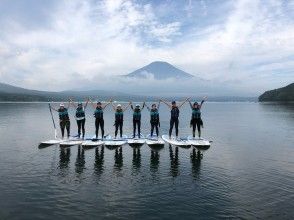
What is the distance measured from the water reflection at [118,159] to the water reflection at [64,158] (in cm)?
322

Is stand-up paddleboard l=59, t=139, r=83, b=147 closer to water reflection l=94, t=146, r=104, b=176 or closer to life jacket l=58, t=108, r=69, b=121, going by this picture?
life jacket l=58, t=108, r=69, b=121

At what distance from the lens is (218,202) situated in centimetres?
1509

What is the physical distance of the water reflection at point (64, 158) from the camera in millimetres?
21956

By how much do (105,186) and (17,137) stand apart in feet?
72.1

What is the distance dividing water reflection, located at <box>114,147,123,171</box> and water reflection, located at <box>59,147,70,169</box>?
3.22 meters

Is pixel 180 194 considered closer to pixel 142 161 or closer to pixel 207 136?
pixel 142 161

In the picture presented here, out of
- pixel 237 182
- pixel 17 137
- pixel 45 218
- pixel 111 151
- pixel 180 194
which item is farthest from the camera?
pixel 17 137

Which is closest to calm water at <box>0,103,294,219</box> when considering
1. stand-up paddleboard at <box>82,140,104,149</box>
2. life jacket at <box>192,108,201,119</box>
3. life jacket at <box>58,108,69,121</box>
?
stand-up paddleboard at <box>82,140,104,149</box>

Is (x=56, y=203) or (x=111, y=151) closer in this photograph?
(x=56, y=203)

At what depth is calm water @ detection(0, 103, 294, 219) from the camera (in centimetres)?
1398

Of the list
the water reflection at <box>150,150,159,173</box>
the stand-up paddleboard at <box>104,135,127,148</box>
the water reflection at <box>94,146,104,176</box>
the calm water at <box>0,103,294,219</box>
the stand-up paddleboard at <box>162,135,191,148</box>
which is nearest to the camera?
the calm water at <box>0,103,294,219</box>

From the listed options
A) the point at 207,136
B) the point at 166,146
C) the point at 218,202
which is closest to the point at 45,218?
the point at 218,202

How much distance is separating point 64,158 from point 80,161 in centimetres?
164

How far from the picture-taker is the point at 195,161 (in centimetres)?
2386
